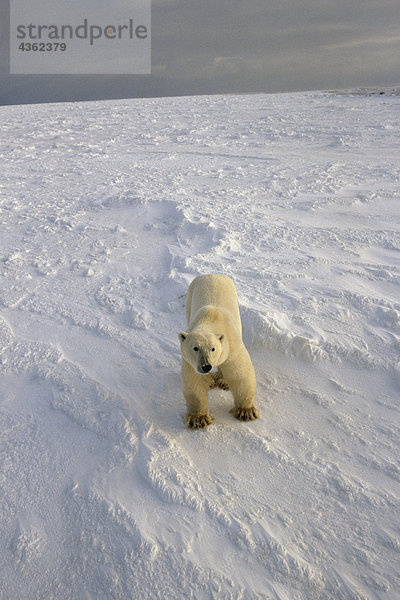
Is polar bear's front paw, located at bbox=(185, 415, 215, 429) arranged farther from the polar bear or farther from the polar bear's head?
the polar bear's head

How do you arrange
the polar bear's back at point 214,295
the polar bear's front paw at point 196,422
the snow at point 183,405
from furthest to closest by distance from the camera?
the polar bear's back at point 214,295
the polar bear's front paw at point 196,422
the snow at point 183,405

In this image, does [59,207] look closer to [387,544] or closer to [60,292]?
[60,292]

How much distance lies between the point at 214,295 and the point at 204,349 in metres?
0.59

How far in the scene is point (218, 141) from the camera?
9.80m

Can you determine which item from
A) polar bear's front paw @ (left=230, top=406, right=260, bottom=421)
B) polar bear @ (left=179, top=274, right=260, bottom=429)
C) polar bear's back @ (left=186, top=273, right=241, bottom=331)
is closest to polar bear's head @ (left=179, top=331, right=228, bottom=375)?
polar bear @ (left=179, top=274, right=260, bottom=429)

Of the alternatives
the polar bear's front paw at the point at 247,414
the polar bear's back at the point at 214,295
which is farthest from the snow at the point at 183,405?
the polar bear's back at the point at 214,295

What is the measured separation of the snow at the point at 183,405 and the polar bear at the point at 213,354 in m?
0.13

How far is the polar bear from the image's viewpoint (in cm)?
199

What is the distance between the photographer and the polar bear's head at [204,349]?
1939 mm

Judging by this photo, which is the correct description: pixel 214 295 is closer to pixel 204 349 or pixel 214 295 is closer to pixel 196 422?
pixel 204 349

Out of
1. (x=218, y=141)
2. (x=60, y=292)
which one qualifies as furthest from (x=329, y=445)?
(x=218, y=141)

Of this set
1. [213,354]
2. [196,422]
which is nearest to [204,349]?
[213,354]

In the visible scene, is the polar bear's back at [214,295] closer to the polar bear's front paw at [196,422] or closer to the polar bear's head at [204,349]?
the polar bear's head at [204,349]

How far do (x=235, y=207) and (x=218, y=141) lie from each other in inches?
189
